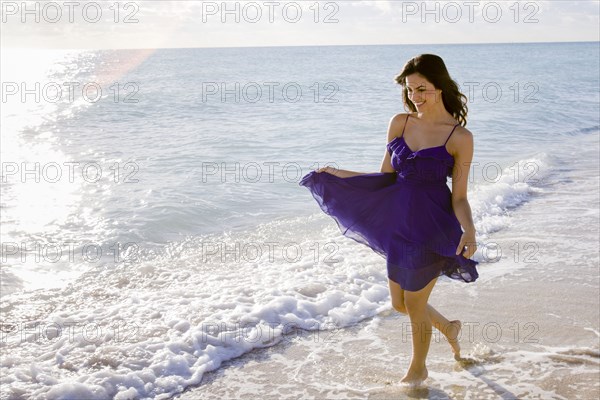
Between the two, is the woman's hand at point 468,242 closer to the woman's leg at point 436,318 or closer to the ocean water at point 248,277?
the woman's leg at point 436,318

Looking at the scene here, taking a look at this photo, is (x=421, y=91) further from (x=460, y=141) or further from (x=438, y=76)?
(x=460, y=141)

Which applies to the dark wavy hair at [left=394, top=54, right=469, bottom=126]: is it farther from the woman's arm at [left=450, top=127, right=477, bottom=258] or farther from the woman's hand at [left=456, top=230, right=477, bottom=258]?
the woman's hand at [left=456, top=230, right=477, bottom=258]

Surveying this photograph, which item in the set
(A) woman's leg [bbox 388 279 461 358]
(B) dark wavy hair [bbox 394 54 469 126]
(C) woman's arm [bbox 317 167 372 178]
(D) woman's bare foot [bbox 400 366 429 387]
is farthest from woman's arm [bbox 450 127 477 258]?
(D) woman's bare foot [bbox 400 366 429 387]

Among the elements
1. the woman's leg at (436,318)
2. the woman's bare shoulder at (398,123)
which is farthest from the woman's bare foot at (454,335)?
the woman's bare shoulder at (398,123)

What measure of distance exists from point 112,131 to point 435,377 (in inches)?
650

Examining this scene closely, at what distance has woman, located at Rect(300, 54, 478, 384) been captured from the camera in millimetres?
3775

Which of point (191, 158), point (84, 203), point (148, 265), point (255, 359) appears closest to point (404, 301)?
point (255, 359)

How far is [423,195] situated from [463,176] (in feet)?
0.90

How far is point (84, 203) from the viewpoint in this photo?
10.3 meters

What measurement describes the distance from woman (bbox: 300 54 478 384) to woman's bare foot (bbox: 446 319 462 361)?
332 mm

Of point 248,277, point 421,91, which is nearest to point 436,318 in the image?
point 421,91

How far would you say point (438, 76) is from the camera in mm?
3746

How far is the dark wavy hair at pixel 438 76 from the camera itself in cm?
374

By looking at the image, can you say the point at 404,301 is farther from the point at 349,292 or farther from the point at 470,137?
the point at 349,292
